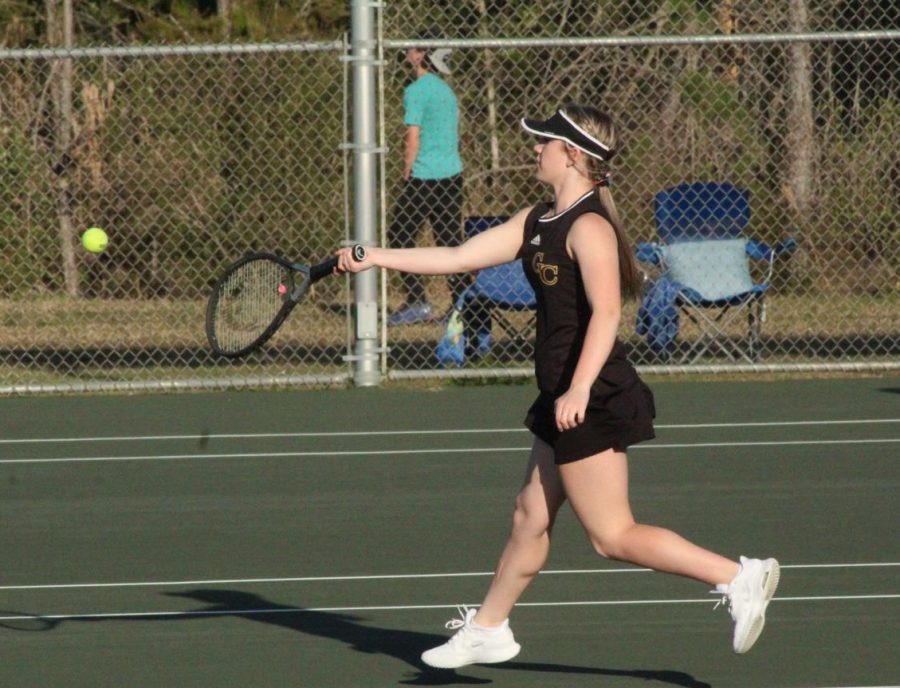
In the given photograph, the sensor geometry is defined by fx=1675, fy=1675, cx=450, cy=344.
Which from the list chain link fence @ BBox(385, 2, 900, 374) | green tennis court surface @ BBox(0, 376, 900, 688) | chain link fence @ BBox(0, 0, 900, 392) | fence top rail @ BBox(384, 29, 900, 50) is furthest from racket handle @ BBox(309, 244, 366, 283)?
chain link fence @ BBox(0, 0, 900, 392)

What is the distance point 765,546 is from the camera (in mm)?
6617

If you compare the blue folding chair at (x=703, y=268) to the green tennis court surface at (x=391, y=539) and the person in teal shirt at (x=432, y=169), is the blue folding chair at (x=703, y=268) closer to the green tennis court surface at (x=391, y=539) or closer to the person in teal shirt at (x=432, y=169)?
the green tennis court surface at (x=391, y=539)

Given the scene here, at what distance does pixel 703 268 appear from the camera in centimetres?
1144

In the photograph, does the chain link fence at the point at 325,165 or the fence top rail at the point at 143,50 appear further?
the chain link fence at the point at 325,165

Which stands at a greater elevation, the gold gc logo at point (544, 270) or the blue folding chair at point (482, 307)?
the gold gc logo at point (544, 270)

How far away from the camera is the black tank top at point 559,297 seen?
459cm

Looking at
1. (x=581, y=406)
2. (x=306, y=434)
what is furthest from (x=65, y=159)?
(x=581, y=406)

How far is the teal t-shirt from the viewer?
11312 millimetres

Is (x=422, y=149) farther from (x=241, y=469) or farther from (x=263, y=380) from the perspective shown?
(x=241, y=469)

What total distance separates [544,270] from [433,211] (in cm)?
677

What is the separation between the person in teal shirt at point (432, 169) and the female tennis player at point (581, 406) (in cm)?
653

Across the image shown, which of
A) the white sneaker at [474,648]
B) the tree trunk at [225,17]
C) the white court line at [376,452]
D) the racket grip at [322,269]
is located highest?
the tree trunk at [225,17]

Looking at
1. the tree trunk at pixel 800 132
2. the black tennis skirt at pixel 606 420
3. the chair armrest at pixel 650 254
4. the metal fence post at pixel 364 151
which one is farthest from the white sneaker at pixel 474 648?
the tree trunk at pixel 800 132

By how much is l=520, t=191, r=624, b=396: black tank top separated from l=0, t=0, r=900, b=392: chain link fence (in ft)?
27.5
